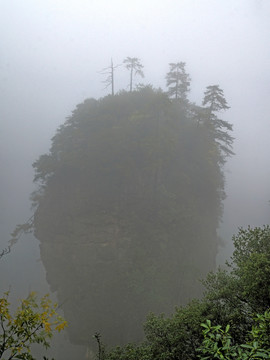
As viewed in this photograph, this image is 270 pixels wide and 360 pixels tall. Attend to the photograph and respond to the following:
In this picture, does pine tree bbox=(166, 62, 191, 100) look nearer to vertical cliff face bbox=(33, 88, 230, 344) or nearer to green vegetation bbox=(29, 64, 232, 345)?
green vegetation bbox=(29, 64, 232, 345)

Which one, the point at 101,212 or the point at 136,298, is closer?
the point at 136,298

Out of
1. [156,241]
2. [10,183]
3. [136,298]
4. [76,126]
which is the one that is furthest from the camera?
[10,183]

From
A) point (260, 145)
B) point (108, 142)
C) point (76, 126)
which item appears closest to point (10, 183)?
point (76, 126)

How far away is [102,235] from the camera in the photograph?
23.4 meters

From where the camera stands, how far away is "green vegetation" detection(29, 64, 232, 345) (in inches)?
874

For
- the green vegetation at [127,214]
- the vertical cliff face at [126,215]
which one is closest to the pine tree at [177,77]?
the green vegetation at [127,214]

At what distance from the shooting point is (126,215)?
23.7 metres

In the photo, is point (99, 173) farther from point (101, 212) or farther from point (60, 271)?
point (60, 271)

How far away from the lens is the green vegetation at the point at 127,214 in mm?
22203

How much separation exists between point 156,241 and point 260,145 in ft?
232

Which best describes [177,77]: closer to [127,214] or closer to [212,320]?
[127,214]

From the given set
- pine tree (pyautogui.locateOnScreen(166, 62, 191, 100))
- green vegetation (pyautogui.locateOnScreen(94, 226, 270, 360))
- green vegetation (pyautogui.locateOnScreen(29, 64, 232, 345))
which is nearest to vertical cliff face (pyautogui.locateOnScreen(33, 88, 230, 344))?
green vegetation (pyautogui.locateOnScreen(29, 64, 232, 345))

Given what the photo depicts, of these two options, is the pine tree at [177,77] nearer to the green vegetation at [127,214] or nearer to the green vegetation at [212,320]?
the green vegetation at [127,214]

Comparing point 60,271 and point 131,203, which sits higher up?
point 131,203
